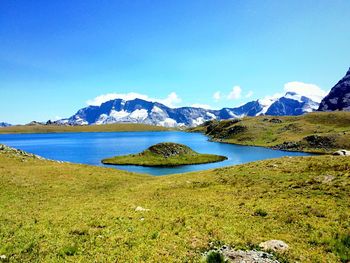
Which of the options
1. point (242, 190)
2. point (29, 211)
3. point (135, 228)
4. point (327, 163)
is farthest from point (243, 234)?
point (327, 163)

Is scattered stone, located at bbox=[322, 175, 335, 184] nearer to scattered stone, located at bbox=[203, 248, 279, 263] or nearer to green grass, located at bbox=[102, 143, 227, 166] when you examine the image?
scattered stone, located at bbox=[203, 248, 279, 263]

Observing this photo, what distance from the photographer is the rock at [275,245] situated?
1792 cm

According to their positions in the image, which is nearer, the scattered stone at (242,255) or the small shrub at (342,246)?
the scattered stone at (242,255)

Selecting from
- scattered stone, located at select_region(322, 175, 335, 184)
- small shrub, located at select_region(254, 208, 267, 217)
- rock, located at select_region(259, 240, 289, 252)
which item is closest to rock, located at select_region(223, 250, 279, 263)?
rock, located at select_region(259, 240, 289, 252)

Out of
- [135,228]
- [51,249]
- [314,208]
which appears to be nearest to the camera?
[51,249]

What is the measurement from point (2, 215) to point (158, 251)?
17865 millimetres

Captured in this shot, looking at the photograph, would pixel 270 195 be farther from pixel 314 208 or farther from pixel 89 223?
pixel 89 223

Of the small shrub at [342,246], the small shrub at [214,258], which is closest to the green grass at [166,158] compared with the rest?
the small shrub at [342,246]

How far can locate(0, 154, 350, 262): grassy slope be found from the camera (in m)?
18.3

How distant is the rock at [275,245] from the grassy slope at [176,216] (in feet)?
1.67

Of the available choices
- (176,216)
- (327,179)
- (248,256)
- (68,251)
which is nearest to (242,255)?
(248,256)

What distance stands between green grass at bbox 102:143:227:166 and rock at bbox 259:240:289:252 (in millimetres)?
91299

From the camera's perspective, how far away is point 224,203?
98.9 ft

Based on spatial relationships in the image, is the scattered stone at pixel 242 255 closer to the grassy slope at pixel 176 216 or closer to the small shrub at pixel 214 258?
the small shrub at pixel 214 258
